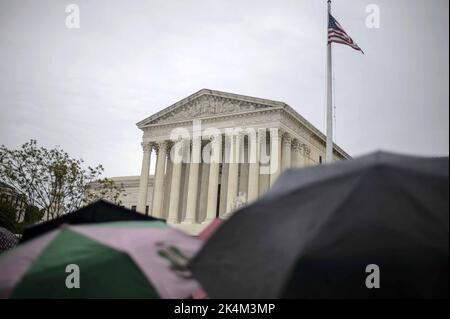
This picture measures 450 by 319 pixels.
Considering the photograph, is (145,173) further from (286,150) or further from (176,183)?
(286,150)

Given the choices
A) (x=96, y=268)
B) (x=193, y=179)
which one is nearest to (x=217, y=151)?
(x=193, y=179)

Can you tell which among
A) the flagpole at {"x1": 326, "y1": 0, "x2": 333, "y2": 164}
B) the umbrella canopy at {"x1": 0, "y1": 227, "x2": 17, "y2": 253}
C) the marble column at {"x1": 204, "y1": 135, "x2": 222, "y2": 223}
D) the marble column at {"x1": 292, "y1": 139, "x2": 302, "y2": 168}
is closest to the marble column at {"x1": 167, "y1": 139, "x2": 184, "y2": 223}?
the marble column at {"x1": 204, "y1": 135, "x2": 222, "y2": 223}

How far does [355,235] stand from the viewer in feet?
11.8

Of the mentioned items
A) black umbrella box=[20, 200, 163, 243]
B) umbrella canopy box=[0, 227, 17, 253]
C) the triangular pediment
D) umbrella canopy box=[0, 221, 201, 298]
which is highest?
the triangular pediment

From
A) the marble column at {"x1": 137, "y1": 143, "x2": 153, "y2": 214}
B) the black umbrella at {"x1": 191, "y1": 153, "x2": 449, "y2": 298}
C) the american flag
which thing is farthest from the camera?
the marble column at {"x1": 137, "y1": 143, "x2": 153, "y2": 214}

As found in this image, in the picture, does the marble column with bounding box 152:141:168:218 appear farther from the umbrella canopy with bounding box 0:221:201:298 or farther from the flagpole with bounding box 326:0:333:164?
the umbrella canopy with bounding box 0:221:201:298

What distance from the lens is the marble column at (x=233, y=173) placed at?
39562 millimetres

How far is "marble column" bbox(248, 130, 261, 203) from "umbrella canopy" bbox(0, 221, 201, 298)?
34007 mm

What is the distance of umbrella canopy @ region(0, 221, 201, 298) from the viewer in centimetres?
481

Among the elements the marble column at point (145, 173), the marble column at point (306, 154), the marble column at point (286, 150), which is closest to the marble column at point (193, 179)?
the marble column at point (145, 173)

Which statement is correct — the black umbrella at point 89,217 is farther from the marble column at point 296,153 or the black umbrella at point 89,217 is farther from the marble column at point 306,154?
the marble column at point 306,154
